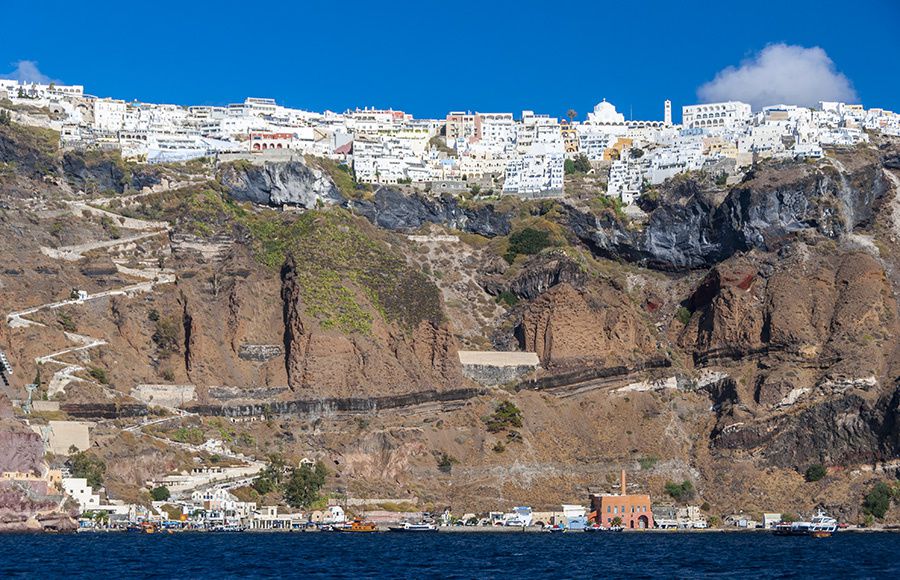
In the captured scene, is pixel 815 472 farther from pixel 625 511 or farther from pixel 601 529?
pixel 601 529

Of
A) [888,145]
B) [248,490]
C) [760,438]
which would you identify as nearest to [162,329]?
[248,490]

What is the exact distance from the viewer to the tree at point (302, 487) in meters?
138

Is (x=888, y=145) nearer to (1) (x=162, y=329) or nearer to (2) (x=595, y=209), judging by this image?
(2) (x=595, y=209)

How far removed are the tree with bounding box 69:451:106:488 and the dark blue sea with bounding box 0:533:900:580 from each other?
7476 millimetres

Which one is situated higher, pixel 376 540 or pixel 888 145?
pixel 888 145

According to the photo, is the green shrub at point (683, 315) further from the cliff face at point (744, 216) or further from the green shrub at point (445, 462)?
the green shrub at point (445, 462)

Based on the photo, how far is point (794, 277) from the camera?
16462 cm

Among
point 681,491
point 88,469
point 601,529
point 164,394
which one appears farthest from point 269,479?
point 681,491

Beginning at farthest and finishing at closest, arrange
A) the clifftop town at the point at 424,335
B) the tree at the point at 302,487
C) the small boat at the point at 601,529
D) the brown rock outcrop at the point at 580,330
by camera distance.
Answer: the brown rock outcrop at the point at 580,330, the clifftop town at the point at 424,335, the small boat at the point at 601,529, the tree at the point at 302,487

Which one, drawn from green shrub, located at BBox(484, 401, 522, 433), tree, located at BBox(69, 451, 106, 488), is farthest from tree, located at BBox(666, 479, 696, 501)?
tree, located at BBox(69, 451, 106, 488)

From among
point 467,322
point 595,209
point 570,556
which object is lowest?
point 570,556

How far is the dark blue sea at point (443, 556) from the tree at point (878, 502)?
5634mm

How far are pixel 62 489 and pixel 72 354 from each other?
18.4 m

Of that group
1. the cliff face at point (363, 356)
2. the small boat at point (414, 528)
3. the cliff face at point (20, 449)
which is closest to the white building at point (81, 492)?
the cliff face at point (20, 449)
